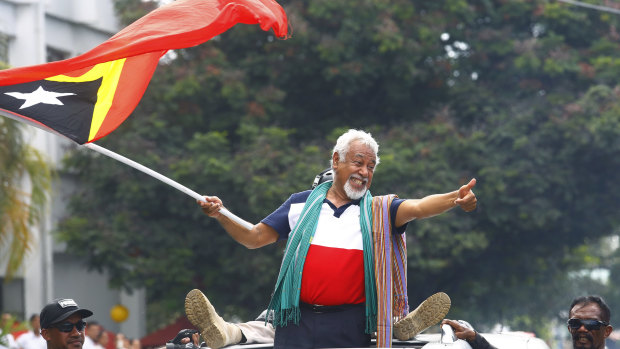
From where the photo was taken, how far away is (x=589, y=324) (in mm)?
5570

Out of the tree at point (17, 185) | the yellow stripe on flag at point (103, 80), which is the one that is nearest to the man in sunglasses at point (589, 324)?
the yellow stripe on flag at point (103, 80)

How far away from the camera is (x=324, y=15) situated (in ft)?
66.7

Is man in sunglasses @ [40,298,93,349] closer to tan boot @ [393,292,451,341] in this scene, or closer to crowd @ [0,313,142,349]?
tan boot @ [393,292,451,341]

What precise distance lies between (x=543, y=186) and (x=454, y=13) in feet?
11.8

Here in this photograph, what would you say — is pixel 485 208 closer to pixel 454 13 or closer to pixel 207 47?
pixel 454 13

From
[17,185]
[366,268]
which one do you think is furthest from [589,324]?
[17,185]

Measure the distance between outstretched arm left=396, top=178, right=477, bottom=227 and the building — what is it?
15.4 meters

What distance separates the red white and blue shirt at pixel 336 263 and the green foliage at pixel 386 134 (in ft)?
44.5

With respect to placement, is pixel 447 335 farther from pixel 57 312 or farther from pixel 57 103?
pixel 57 103

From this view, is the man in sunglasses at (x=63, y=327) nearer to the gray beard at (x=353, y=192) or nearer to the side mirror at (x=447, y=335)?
the gray beard at (x=353, y=192)

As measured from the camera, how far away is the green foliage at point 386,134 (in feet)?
65.0

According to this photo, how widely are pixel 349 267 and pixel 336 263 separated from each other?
0.22ft

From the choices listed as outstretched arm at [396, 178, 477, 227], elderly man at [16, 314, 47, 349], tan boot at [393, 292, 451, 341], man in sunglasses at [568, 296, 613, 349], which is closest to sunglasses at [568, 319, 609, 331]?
man in sunglasses at [568, 296, 613, 349]

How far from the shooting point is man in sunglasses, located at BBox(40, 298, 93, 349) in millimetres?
5641
